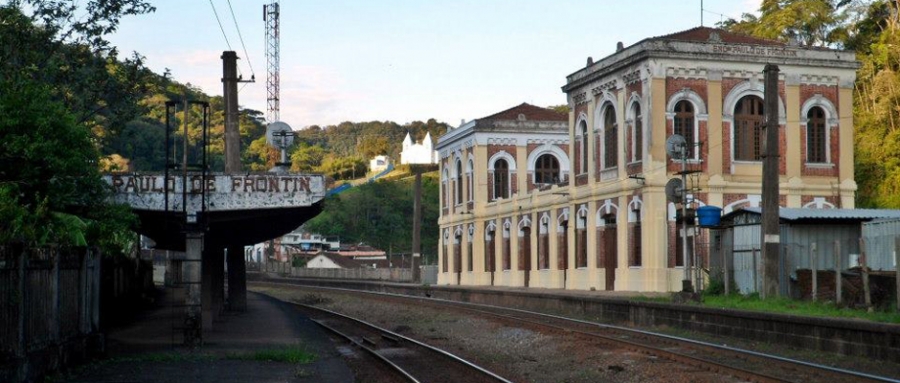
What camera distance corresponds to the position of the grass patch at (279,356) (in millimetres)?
21609

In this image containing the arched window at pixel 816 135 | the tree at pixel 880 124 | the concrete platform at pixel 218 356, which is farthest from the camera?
the tree at pixel 880 124

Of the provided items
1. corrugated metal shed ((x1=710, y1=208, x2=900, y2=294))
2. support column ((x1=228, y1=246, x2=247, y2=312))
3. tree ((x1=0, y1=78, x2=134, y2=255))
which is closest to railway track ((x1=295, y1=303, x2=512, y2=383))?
tree ((x1=0, y1=78, x2=134, y2=255))

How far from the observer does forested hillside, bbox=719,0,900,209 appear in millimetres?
55812

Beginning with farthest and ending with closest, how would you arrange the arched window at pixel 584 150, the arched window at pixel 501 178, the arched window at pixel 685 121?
the arched window at pixel 501 178 < the arched window at pixel 584 150 < the arched window at pixel 685 121

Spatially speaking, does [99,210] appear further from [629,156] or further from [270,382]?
[629,156]

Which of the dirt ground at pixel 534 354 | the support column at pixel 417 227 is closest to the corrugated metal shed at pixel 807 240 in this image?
the dirt ground at pixel 534 354

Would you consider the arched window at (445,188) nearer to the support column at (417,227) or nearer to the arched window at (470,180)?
the support column at (417,227)

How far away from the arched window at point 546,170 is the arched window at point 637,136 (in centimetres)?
2009

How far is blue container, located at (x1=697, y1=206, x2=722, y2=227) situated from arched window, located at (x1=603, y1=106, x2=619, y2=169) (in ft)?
46.4

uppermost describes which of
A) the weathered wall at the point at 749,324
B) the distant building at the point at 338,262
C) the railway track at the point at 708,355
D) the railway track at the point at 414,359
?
the distant building at the point at 338,262

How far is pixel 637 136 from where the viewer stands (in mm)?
45844

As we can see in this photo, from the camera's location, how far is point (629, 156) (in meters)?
46.2

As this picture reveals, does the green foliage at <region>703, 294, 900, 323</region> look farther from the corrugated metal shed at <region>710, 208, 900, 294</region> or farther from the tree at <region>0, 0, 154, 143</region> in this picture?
the tree at <region>0, 0, 154, 143</region>

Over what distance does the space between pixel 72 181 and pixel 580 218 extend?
97.6 ft
